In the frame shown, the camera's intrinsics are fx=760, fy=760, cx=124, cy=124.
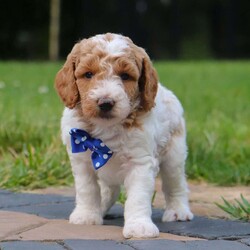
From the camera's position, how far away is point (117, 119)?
392cm

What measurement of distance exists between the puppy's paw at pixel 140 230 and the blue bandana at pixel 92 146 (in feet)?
1.29

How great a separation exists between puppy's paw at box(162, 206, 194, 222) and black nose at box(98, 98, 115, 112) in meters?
0.97

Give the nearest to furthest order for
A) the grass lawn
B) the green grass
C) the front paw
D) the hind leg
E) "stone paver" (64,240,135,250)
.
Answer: "stone paver" (64,240,135,250) → the front paw → the green grass → the hind leg → the grass lawn

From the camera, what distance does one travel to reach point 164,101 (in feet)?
14.8

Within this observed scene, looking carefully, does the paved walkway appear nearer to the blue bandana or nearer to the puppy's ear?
the blue bandana

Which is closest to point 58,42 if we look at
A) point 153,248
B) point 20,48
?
point 20,48

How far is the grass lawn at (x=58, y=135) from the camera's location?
586 cm

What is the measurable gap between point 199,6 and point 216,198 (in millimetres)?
21892

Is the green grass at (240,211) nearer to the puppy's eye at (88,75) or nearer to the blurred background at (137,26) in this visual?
the puppy's eye at (88,75)

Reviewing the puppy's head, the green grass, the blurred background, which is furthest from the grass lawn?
the blurred background

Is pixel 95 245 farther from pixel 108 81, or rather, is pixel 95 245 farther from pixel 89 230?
pixel 108 81

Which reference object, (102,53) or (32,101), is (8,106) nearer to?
(32,101)

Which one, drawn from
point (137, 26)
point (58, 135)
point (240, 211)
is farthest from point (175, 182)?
point (137, 26)

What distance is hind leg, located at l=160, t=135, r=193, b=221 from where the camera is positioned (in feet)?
14.8
